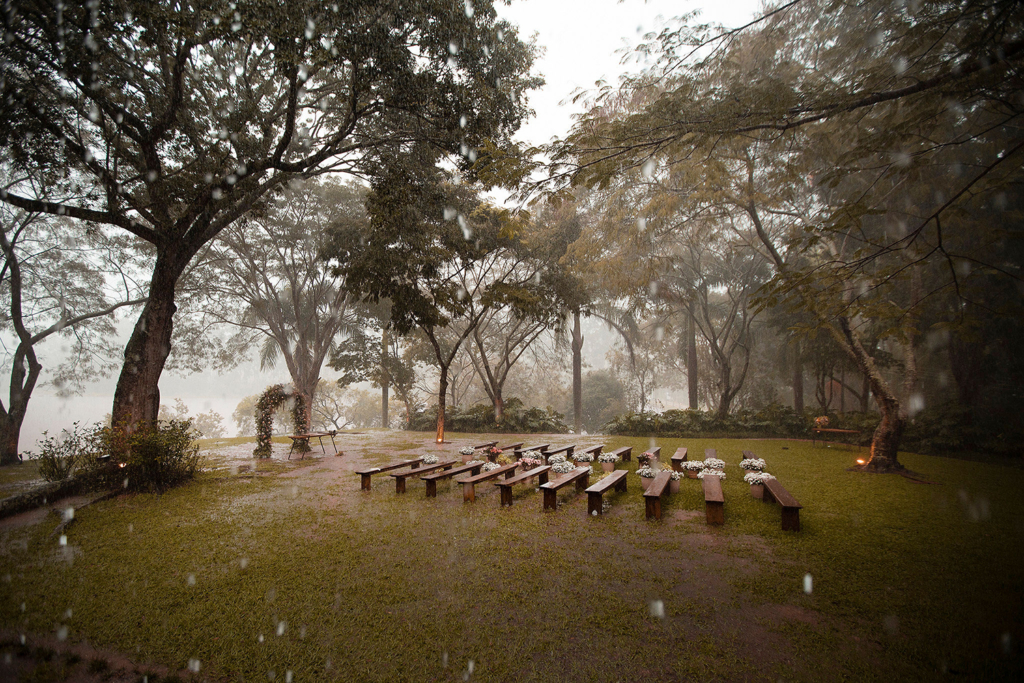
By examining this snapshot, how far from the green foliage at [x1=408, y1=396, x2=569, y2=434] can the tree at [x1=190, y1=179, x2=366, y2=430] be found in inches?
239

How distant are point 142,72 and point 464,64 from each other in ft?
19.5

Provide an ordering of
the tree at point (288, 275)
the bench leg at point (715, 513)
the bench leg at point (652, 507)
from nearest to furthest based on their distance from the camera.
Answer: the bench leg at point (715, 513) < the bench leg at point (652, 507) < the tree at point (288, 275)

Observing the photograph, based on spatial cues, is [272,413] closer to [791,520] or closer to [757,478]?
[757,478]

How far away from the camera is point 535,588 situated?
347cm

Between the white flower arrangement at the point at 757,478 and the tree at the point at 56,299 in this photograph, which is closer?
the white flower arrangement at the point at 757,478

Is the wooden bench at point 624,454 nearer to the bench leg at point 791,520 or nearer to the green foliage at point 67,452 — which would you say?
the bench leg at point 791,520

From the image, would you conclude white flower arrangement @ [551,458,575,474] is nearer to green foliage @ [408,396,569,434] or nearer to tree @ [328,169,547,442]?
tree @ [328,169,547,442]

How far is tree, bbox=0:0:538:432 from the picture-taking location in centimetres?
608

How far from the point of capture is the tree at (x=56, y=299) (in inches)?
452

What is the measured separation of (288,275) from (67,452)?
1245 cm

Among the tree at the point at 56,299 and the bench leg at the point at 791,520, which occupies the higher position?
the tree at the point at 56,299

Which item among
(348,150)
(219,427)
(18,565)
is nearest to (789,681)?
(18,565)

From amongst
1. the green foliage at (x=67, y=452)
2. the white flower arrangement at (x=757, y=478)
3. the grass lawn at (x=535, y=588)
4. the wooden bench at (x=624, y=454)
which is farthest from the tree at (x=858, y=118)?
the green foliage at (x=67, y=452)

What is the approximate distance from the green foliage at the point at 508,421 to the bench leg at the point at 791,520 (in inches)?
492
